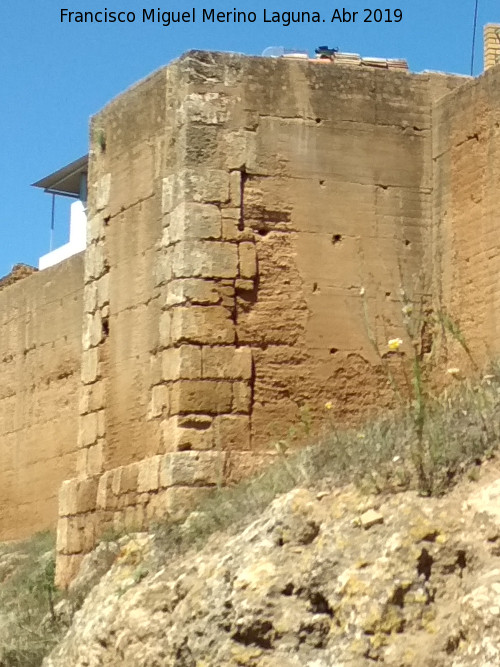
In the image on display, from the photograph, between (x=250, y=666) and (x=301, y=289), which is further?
(x=301, y=289)

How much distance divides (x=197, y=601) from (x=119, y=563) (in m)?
1.92

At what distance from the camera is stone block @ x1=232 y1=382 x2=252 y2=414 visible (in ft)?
33.2

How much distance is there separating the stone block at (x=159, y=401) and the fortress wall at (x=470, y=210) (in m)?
2.04

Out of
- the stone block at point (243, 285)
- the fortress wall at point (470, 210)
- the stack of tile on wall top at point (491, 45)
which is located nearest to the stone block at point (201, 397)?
the stone block at point (243, 285)

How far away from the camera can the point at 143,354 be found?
1073cm

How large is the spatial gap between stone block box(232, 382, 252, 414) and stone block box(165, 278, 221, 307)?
605mm

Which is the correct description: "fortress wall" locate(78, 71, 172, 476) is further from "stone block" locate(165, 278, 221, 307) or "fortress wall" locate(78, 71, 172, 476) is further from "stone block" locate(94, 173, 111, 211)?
"stone block" locate(165, 278, 221, 307)

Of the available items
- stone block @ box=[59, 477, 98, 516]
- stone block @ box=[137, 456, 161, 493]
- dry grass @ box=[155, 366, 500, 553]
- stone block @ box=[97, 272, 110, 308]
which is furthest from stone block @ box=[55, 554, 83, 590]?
stone block @ box=[97, 272, 110, 308]

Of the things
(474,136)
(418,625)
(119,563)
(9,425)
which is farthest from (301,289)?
(9,425)

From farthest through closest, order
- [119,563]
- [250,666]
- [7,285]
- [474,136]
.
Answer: [7,285] < [474,136] < [119,563] < [250,666]

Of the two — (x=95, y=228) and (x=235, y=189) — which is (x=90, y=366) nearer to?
(x=95, y=228)

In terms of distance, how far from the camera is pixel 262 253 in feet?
34.0

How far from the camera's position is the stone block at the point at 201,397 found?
10.0 metres

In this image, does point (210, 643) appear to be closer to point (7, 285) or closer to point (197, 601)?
point (197, 601)
